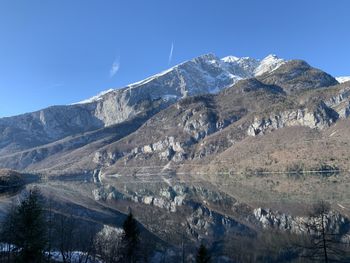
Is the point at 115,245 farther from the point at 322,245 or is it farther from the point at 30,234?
the point at 322,245

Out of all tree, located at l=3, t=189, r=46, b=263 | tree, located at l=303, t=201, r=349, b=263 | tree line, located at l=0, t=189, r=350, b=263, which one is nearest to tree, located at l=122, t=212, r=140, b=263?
tree line, located at l=0, t=189, r=350, b=263

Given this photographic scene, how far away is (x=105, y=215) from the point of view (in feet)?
382

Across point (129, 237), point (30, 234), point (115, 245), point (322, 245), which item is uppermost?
point (30, 234)

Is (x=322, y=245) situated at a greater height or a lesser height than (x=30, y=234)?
lesser

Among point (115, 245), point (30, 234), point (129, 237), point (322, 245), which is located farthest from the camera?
point (115, 245)

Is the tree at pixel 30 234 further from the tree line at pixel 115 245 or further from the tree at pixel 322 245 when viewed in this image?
the tree at pixel 322 245

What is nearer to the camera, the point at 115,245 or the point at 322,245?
the point at 322,245

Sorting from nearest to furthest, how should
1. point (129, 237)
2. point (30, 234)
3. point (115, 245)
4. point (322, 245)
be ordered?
point (322, 245), point (30, 234), point (129, 237), point (115, 245)

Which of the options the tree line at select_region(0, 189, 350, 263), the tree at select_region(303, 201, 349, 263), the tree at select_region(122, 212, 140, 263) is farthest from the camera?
the tree at select_region(122, 212, 140, 263)

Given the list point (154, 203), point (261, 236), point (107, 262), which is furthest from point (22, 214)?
point (154, 203)

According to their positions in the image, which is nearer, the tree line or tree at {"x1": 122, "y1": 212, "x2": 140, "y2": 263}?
the tree line

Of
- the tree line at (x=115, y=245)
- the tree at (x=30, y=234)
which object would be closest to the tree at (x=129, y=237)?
the tree line at (x=115, y=245)

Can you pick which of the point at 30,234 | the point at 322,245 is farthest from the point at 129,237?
the point at 322,245

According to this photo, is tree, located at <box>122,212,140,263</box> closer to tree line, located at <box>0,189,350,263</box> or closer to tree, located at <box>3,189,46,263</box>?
tree line, located at <box>0,189,350,263</box>
